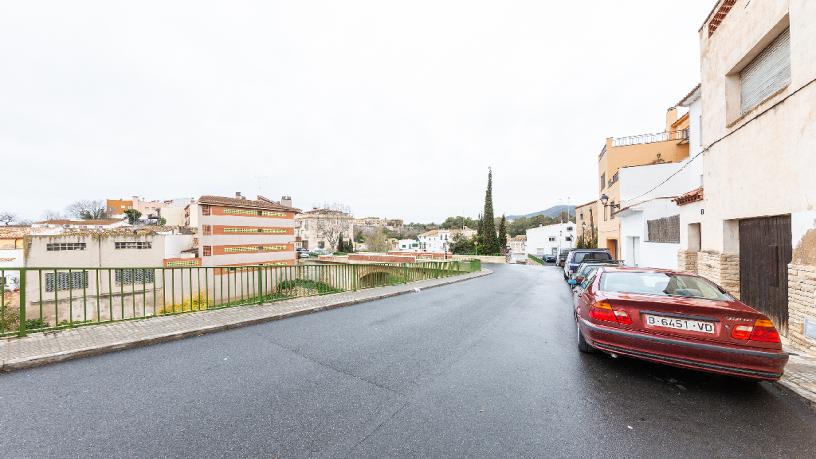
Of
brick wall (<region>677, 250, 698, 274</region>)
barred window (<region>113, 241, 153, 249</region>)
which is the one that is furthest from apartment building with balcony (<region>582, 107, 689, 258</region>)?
barred window (<region>113, 241, 153, 249</region>)

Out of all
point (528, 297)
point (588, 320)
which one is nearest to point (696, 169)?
point (528, 297)

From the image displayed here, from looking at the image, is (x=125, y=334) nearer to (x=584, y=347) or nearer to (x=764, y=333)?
(x=584, y=347)

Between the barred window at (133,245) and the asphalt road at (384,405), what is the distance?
2937 cm

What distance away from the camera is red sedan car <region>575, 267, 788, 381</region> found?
2.98m

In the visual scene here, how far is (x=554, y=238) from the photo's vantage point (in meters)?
54.5

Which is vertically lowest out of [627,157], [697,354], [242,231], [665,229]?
[697,354]

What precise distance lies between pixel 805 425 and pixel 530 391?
2185mm

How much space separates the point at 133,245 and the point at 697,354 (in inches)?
1381

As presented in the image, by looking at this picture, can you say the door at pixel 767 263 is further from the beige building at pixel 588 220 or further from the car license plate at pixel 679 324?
the beige building at pixel 588 220

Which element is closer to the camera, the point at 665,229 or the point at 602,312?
the point at 602,312

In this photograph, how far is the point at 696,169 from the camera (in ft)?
45.3

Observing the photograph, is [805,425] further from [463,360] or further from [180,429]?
[180,429]

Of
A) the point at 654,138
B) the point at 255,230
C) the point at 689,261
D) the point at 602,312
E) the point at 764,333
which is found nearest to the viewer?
the point at 764,333

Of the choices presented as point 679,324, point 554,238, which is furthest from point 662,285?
point 554,238
